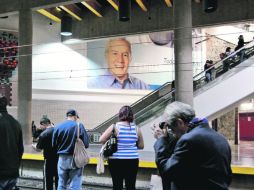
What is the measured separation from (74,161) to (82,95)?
15436 millimetres

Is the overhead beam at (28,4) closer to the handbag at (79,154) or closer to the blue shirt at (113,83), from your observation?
the blue shirt at (113,83)

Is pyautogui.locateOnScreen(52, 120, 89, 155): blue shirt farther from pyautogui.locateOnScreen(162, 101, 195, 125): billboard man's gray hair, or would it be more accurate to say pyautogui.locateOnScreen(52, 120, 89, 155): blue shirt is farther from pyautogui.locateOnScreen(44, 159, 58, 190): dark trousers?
pyautogui.locateOnScreen(162, 101, 195, 125): billboard man's gray hair

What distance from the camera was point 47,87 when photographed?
19.7 meters

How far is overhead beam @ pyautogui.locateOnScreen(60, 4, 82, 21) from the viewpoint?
1753cm

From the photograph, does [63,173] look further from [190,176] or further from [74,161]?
[190,176]

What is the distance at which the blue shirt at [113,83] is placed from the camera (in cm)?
2072

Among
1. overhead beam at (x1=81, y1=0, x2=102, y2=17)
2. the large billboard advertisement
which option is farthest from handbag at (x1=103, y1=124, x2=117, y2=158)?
the large billboard advertisement

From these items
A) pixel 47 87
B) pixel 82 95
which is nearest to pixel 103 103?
pixel 82 95

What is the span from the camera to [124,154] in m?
4.34

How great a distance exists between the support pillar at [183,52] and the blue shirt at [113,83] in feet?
26.9

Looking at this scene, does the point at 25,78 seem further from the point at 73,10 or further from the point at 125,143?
the point at 125,143

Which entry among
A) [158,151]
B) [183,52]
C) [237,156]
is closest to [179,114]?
[158,151]

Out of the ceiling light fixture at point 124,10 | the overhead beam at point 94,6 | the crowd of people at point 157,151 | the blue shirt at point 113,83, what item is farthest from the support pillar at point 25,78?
the crowd of people at point 157,151

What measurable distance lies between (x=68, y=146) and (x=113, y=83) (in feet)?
52.0
